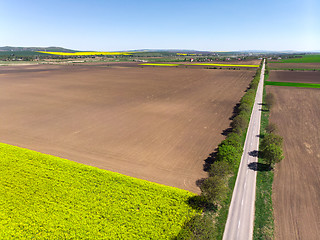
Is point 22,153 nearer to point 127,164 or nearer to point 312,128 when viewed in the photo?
point 127,164

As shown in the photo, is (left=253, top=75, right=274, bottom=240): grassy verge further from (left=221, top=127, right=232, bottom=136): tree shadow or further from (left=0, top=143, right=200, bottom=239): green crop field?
(left=221, top=127, right=232, bottom=136): tree shadow

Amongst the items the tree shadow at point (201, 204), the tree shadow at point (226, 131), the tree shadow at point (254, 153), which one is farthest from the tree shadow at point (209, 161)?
the tree shadow at point (226, 131)

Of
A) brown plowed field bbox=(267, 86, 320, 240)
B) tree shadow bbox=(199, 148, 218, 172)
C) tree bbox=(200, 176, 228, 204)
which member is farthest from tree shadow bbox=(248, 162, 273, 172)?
tree bbox=(200, 176, 228, 204)

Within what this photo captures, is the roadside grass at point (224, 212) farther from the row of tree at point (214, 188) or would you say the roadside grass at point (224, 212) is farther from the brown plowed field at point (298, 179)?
the brown plowed field at point (298, 179)

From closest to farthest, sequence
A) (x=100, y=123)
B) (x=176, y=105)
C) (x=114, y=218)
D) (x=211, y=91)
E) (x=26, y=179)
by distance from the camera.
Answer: (x=114, y=218) < (x=26, y=179) < (x=100, y=123) < (x=176, y=105) < (x=211, y=91)

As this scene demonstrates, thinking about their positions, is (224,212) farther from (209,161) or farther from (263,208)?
(209,161)

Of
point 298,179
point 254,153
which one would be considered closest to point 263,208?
point 298,179

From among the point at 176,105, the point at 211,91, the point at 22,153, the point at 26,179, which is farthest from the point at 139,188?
the point at 211,91
